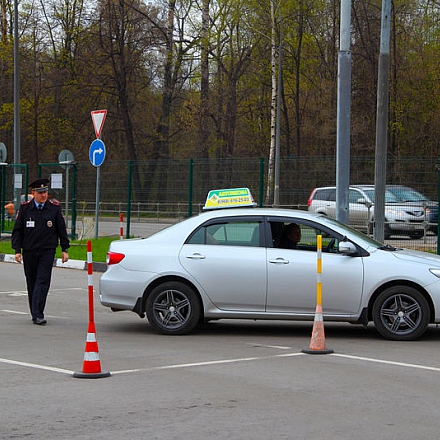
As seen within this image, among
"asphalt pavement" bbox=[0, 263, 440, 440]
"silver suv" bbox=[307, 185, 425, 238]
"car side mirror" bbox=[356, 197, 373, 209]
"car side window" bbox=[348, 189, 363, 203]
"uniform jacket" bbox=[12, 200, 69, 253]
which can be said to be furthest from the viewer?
"car side window" bbox=[348, 189, 363, 203]

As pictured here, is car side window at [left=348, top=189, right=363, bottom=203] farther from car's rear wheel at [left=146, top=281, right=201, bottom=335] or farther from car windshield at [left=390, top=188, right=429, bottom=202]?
car's rear wheel at [left=146, top=281, right=201, bottom=335]

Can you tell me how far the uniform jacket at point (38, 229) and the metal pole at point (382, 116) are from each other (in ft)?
23.4

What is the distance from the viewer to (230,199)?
1153 centimetres

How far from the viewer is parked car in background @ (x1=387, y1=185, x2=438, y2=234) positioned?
19.6 m

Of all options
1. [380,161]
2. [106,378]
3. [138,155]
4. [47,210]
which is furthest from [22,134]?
[106,378]

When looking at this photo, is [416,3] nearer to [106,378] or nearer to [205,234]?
[205,234]

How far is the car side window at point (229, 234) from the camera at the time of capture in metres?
10.6

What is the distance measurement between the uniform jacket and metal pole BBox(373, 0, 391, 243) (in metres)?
7.14

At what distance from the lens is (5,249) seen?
2397cm

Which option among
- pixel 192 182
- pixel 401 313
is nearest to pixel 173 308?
pixel 401 313

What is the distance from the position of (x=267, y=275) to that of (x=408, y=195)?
10.5m

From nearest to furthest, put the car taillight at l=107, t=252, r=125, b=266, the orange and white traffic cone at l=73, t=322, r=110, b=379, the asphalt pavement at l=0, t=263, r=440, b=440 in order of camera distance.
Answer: the asphalt pavement at l=0, t=263, r=440, b=440, the orange and white traffic cone at l=73, t=322, r=110, b=379, the car taillight at l=107, t=252, r=125, b=266

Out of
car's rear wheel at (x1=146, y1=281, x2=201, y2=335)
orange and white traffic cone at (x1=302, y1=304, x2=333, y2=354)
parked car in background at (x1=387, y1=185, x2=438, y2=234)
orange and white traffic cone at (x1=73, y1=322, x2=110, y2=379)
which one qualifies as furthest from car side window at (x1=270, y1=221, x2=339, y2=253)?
parked car in background at (x1=387, y1=185, x2=438, y2=234)

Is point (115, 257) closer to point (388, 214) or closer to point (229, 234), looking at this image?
point (229, 234)
